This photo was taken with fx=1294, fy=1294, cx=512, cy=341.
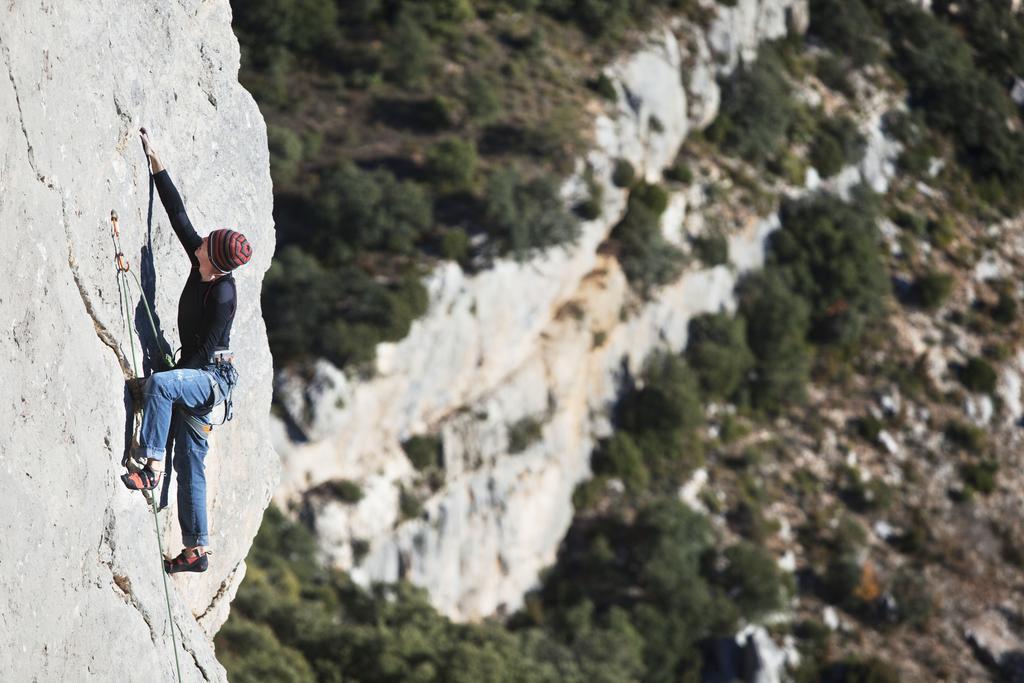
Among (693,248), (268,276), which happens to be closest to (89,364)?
(268,276)

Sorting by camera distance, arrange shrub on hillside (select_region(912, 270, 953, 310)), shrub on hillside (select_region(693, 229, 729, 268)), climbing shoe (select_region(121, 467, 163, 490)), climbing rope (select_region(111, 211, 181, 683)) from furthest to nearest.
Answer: shrub on hillside (select_region(912, 270, 953, 310))
shrub on hillside (select_region(693, 229, 729, 268))
climbing shoe (select_region(121, 467, 163, 490))
climbing rope (select_region(111, 211, 181, 683))

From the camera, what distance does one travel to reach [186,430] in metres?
11.0

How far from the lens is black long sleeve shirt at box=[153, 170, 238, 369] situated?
11.0 meters

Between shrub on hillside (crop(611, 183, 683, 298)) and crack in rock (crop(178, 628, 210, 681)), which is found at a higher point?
crack in rock (crop(178, 628, 210, 681))

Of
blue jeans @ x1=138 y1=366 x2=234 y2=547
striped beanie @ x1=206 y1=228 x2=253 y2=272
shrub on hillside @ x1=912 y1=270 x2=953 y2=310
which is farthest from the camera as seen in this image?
shrub on hillside @ x1=912 y1=270 x2=953 y2=310

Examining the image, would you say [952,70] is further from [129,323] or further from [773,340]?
[129,323]

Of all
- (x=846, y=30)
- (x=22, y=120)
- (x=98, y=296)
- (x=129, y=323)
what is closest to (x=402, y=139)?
(x=846, y=30)

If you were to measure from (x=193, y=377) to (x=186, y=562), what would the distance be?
183 centimetres

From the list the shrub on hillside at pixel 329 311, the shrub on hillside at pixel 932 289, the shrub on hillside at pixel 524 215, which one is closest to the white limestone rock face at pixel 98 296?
the shrub on hillside at pixel 329 311

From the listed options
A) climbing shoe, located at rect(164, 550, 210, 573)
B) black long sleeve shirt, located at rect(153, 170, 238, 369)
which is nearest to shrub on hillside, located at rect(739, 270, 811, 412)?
climbing shoe, located at rect(164, 550, 210, 573)

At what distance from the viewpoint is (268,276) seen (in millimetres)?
38469

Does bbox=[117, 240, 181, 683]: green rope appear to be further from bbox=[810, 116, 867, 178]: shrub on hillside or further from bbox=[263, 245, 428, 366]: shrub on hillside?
bbox=[810, 116, 867, 178]: shrub on hillside

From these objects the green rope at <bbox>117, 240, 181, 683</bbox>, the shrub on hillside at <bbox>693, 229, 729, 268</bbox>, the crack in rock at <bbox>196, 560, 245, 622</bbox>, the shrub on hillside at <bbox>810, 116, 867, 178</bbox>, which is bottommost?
the shrub on hillside at <bbox>693, 229, 729, 268</bbox>

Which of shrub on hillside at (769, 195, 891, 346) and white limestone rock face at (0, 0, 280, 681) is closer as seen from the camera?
white limestone rock face at (0, 0, 280, 681)
